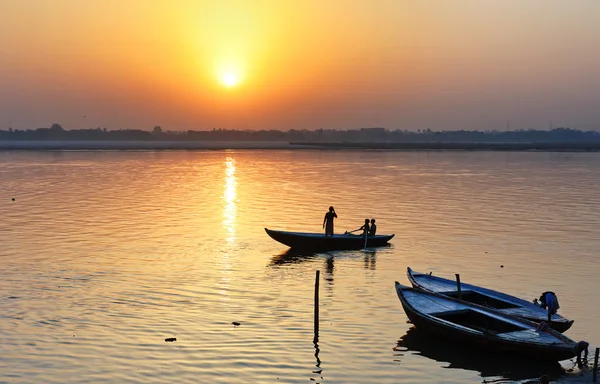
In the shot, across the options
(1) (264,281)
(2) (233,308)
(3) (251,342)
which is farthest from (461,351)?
(1) (264,281)

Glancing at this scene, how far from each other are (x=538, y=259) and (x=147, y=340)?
2649 centimetres

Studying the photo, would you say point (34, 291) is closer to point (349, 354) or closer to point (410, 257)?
point (349, 354)

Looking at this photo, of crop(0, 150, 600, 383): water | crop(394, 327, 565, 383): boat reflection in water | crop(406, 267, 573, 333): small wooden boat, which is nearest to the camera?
crop(394, 327, 565, 383): boat reflection in water

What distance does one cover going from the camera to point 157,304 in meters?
31.2

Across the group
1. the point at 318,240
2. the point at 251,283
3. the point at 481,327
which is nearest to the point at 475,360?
the point at 481,327

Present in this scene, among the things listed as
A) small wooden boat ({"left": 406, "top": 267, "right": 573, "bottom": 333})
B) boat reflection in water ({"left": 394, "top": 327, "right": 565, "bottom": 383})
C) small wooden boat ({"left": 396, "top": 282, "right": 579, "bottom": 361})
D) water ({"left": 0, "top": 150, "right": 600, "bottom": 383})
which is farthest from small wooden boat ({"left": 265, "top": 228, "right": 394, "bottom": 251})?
boat reflection in water ({"left": 394, "top": 327, "right": 565, "bottom": 383})

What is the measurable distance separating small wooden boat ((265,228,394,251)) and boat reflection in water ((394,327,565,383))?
707 inches

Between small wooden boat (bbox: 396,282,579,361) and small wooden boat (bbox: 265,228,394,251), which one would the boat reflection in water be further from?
small wooden boat (bbox: 265,228,394,251)

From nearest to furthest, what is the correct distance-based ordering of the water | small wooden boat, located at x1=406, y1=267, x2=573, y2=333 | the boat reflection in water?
1. the boat reflection in water
2. the water
3. small wooden boat, located at x1=406, y1=267, x2=573, y2=333

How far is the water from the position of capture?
2388 centimetres

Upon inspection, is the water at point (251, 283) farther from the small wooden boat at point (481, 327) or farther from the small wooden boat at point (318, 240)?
the small wooden boat at point (318, 240)

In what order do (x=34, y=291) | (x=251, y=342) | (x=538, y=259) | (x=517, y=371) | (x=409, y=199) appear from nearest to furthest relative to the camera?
(x=517, y=371) → (x=251, y=342) → (x=34, y=291) → (x=538, y=259) → (x=409, y=199)

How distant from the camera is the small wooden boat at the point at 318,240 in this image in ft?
148

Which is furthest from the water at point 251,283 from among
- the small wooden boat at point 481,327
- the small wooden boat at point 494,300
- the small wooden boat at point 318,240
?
the small wooden boat at point 494,300
